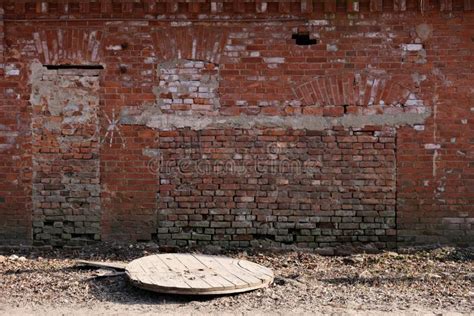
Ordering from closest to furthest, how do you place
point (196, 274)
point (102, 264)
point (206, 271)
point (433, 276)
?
point (196, 274)
point (206, 271)
point (433, 276)
point (102, 264)

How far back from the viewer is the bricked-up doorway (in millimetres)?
7742

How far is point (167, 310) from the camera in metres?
5.32

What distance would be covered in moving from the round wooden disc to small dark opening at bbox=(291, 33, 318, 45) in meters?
3.16

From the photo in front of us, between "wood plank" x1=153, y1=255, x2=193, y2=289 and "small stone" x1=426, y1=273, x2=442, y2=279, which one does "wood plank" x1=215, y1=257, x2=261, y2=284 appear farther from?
"small stone" x1=426, y1=273, x2=442, y2=279

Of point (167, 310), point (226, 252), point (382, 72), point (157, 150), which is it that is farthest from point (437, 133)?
point (167, 310)

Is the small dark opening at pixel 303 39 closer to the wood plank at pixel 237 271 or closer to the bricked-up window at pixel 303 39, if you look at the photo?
the bricked-up window at pixel 303 39

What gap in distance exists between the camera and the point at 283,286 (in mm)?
6043

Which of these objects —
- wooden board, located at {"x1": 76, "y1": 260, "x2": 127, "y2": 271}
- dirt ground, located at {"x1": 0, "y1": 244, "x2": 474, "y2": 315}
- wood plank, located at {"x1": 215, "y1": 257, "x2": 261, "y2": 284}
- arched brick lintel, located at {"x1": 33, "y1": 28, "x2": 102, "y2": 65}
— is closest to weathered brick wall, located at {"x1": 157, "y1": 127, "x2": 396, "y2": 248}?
dirt ground, located at {"x1": 0, "y1": 244, "x2": 474, "y2": 315}

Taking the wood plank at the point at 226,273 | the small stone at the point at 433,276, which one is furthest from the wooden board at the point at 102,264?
the small stone at the point at 433,276

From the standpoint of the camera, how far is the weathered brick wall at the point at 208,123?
7699 millimetres

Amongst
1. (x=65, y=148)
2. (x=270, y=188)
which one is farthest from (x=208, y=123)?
(x=65, y=148)

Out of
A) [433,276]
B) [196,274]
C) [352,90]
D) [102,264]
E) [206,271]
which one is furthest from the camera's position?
[352,90]

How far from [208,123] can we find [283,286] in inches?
106

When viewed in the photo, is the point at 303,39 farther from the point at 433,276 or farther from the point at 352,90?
the point at 433,276
